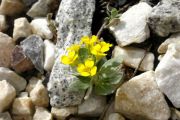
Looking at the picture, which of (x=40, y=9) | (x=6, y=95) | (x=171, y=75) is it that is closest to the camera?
(x=171, y=75)

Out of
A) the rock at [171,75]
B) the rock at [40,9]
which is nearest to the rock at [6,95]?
the rock at [40,9]

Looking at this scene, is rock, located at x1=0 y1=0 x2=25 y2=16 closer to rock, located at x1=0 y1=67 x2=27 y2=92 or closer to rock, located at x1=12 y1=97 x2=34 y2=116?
rock, located at x1=0 y1=67 x2=27 y2=92

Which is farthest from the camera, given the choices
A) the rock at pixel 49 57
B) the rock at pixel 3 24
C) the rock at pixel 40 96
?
the rock at pixel 3 24

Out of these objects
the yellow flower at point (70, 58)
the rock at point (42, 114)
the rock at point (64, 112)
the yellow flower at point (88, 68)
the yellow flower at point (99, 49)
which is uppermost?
A: the yellow flower at point (99, 49)

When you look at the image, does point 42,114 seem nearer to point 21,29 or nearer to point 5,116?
point 5,116

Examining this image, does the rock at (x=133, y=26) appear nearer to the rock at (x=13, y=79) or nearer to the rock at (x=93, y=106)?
the rock at (x=93, y=106)

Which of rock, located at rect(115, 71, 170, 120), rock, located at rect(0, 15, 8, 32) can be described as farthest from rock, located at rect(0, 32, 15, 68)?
rock, located at rect(115, 71, 170, 120)

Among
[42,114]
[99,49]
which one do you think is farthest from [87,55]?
[42,114]
